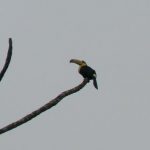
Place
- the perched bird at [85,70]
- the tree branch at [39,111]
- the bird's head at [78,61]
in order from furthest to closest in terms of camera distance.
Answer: the bird's head at [78,61] < the perched bird at [85,70] < the tree branch at [39,111]

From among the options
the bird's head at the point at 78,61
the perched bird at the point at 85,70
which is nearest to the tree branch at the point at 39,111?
the perched bird at the point at 85,70

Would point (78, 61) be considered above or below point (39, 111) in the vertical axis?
above

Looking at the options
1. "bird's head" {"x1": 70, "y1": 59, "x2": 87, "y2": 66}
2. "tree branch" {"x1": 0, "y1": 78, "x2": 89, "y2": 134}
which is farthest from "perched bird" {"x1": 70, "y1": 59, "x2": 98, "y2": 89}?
"tree branch" {"x1": 0, "y1": 78, "x2": 89, "y2": 134}

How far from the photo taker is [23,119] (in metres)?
5.53

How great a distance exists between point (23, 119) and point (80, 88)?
1.33m

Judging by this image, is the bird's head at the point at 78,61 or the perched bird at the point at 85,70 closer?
the perched bird at the point at 85,70

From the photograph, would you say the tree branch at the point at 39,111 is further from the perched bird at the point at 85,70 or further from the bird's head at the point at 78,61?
the bird's head at the point at 78,61

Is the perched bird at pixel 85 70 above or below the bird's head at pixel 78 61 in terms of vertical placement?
below

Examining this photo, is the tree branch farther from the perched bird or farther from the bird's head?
the bird's head

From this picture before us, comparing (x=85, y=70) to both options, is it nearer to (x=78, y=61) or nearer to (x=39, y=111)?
(x=78, y=61)

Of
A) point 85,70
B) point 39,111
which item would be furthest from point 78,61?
point 39,111

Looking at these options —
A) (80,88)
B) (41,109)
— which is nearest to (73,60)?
(80,88)

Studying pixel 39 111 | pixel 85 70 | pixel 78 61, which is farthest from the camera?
pixel 78 61

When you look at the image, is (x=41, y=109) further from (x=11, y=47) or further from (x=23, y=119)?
(x=11, y=47)
